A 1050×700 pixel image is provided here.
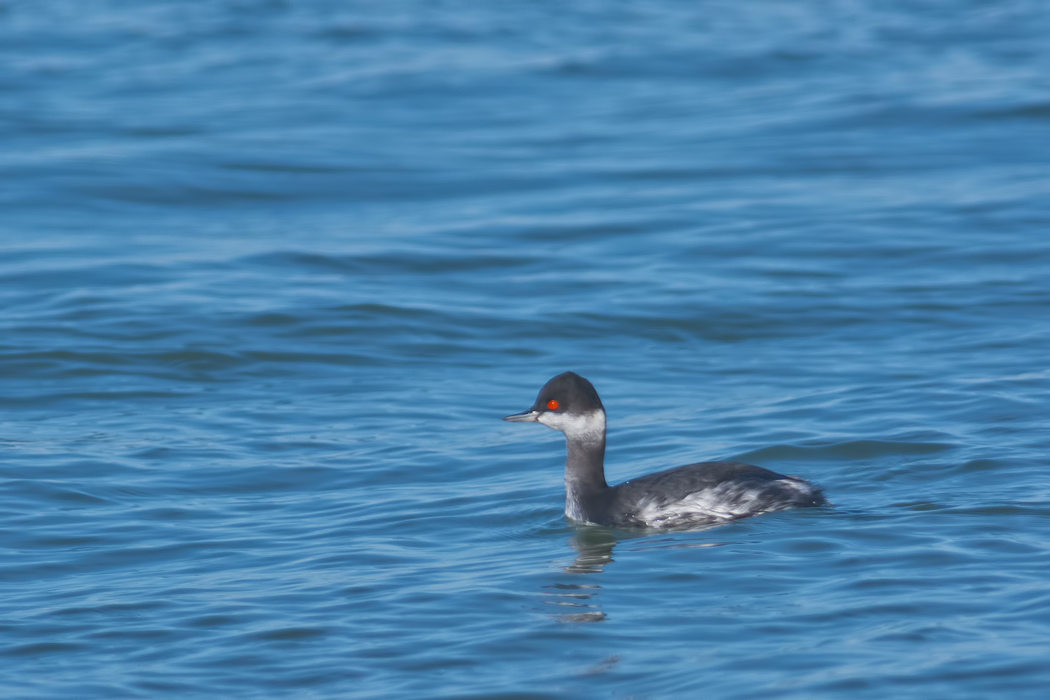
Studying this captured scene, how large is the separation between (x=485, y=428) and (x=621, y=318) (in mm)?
3789

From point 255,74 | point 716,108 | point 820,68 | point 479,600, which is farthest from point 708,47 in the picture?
point 479,600

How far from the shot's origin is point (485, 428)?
12.7 metres

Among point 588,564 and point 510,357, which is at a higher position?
point 510,357

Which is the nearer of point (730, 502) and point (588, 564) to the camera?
point (588, 564)

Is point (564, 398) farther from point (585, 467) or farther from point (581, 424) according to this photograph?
point (585, 467)

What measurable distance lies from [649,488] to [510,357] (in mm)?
5291

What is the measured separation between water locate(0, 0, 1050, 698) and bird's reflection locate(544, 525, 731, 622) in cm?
4

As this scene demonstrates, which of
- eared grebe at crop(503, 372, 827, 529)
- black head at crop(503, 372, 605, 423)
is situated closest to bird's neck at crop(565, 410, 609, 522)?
eared grebe at crop(503, 372, 827, 529)

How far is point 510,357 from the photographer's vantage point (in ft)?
49.2

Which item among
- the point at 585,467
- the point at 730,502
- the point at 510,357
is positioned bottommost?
the point at 730,502

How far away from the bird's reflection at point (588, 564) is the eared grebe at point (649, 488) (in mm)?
146

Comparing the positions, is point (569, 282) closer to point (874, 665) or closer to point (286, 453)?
point (286, 453)

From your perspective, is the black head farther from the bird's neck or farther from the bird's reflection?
the bird's reflection

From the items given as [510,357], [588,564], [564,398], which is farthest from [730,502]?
[510,357]
